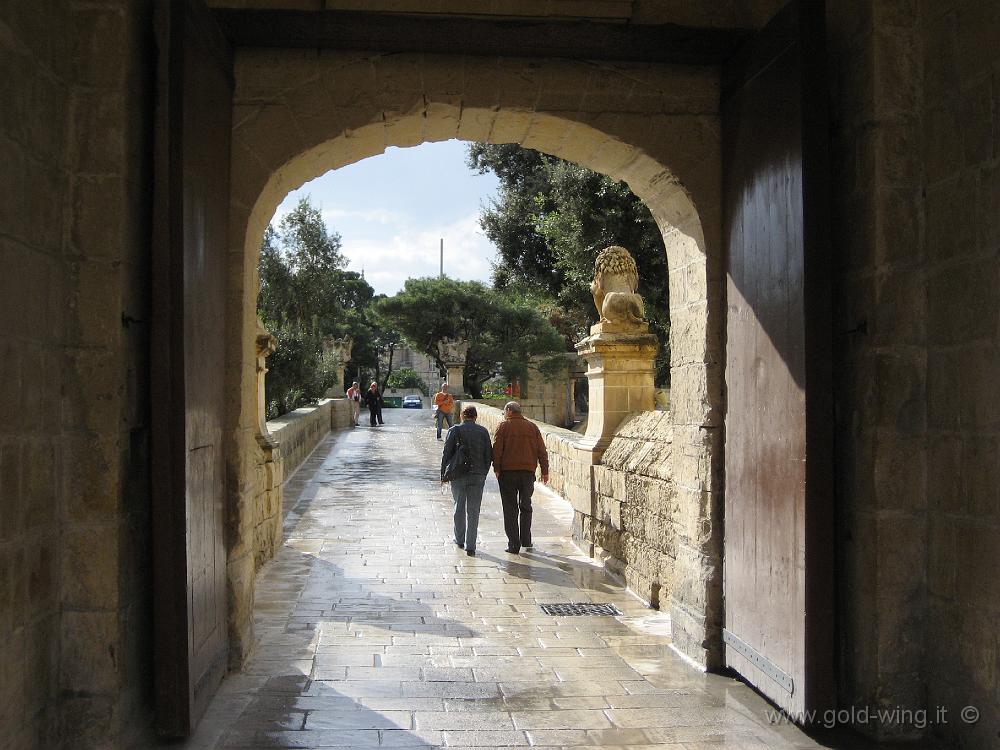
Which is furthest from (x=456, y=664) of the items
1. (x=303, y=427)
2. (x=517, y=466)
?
(x=303, y=427)

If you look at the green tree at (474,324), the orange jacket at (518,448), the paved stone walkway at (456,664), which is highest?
the green tree at (474,324)

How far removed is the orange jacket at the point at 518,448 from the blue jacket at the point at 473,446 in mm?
127

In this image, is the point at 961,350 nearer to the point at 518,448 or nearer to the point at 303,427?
the point at 518,448

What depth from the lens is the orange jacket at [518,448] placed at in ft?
25.5

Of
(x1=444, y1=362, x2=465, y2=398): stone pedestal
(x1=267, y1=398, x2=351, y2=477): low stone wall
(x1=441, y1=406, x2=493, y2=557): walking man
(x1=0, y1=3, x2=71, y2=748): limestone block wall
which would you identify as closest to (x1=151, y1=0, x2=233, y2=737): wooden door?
(x1=0, y1=3, x2=71, y2=748): limestone block wall

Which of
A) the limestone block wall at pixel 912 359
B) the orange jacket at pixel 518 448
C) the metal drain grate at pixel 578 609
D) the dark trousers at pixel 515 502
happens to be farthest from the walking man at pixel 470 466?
the limestone block wall at pixel 912 359

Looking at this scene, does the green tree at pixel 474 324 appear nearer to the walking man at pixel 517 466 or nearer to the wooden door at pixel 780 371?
the walking man at pixel 517 466

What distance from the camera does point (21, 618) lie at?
280 centimetres

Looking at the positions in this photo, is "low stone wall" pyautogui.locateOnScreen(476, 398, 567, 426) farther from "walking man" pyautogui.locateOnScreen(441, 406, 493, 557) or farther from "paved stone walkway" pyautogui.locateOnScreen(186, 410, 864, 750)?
"walking man" pyautogui.locateOnScreen(441, 406, 493, 557)

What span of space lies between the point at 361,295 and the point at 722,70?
2190 inches

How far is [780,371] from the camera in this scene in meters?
3.66

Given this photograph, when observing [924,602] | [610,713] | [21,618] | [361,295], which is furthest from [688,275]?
[361,295]

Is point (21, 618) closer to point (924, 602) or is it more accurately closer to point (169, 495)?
point (169, 495)

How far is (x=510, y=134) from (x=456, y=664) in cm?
306
